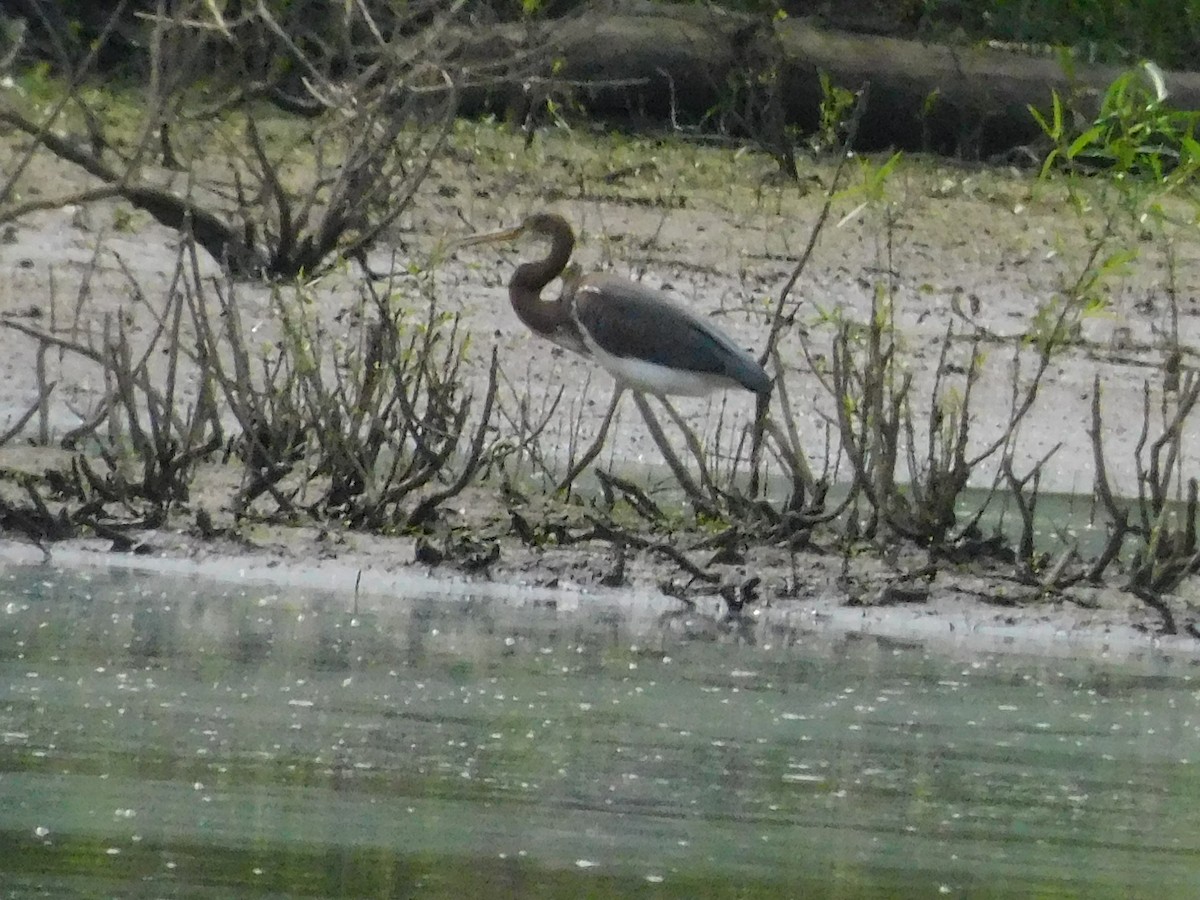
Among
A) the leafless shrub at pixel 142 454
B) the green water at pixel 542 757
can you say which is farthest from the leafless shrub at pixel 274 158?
the green water at pixel 542 757

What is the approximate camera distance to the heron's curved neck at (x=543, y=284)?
25.7 ft

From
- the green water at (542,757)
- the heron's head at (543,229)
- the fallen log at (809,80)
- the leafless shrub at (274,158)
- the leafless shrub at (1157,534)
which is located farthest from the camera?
the fallen log at (809,80)

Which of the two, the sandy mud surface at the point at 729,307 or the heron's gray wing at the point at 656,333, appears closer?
the sandy mud surface at the point at 729,307

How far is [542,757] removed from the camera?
4555mm

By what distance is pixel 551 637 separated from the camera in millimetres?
5652

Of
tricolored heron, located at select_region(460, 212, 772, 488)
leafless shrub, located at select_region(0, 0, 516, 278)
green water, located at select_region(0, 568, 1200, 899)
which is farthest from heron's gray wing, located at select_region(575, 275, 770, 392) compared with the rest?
green water, located at select_region(0, 568, 1200, 899)

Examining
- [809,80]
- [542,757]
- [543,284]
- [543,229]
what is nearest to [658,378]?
[543,284]

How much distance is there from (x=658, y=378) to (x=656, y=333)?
129mm

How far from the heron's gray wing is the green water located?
1380 millimetres

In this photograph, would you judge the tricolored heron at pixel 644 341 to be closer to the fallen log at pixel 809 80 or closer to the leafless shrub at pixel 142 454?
the leafless shrub at pixel 142 454

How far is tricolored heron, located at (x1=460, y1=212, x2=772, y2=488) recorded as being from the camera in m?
7.21

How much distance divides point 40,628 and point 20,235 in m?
4.20

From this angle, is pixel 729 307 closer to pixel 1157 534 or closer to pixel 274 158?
pixel 274 158

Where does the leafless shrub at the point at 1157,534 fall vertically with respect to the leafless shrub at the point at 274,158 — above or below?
below
